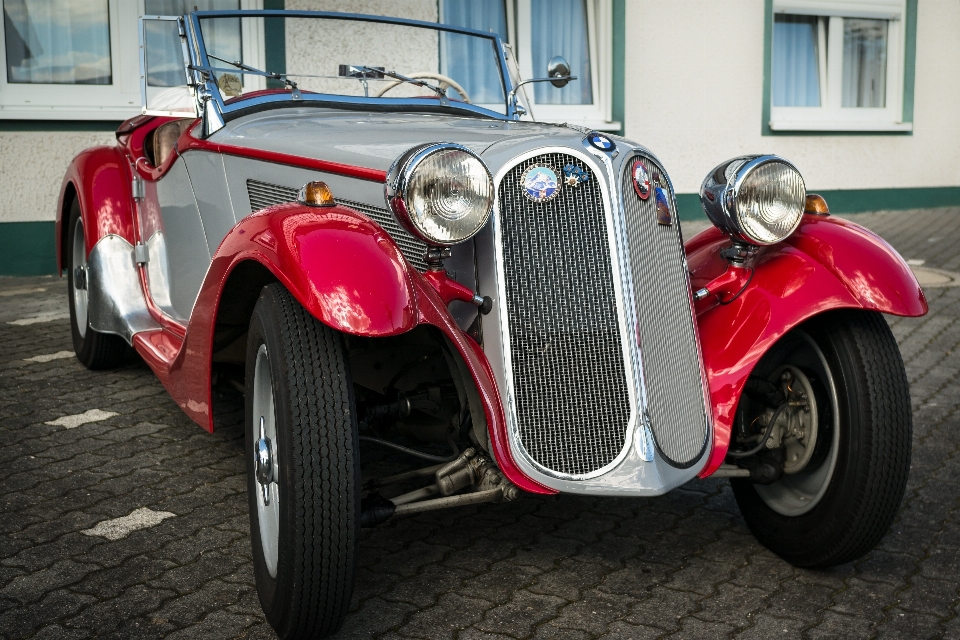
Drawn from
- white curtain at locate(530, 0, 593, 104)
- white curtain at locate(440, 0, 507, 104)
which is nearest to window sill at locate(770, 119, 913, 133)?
white curtain at locate(530, 0, 593, 104)

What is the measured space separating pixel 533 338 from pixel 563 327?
77 mm

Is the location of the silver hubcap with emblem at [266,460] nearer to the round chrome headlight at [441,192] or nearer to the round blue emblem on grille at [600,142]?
the round chrome headlight at [441,192]

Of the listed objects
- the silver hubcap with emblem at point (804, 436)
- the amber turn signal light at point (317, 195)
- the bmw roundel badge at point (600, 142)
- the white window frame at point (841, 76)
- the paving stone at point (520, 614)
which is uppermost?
the white window frame at point (841, 76)

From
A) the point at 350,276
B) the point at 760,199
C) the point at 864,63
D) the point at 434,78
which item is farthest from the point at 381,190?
the point at 864,63

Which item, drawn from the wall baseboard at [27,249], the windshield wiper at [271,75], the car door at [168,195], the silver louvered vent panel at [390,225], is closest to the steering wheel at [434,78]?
the windshield wiper at [271,75]

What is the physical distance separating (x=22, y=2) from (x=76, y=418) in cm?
408

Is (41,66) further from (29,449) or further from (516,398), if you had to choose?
(516,398)

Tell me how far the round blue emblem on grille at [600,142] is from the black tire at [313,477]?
0.78 m

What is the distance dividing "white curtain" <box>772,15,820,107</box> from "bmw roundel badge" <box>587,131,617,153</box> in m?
7.86

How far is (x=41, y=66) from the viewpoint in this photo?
6930 mm

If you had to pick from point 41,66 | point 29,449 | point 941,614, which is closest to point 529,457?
point 941,614

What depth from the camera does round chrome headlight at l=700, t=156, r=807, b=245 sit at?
2609mm

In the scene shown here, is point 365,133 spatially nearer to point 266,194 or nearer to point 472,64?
point 266,194

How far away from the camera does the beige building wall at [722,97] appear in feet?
28.9
